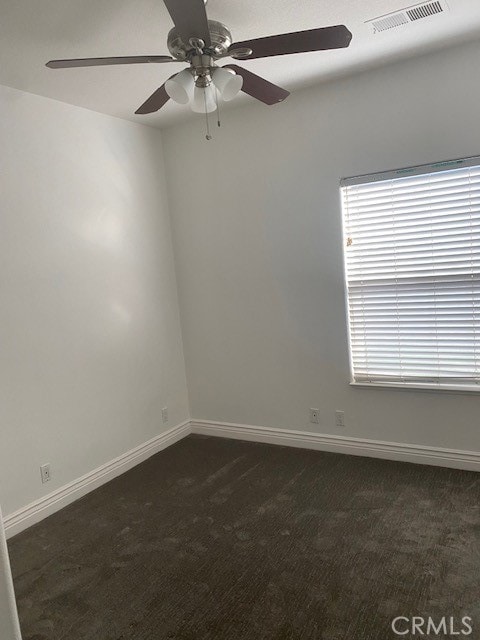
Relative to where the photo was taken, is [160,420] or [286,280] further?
[160,420]

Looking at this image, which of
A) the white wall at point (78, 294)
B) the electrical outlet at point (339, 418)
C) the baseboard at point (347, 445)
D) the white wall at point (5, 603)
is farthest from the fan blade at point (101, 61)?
the baseboard at point (347, 445)

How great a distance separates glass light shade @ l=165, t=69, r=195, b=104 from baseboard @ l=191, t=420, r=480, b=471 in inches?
107

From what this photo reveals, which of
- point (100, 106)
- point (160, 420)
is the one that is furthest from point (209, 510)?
point (100, 106)

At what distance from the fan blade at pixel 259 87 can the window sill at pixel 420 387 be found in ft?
6.88

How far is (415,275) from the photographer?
11.1ft

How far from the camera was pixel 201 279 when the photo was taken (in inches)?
170

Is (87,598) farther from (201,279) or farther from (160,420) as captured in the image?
(201,279)

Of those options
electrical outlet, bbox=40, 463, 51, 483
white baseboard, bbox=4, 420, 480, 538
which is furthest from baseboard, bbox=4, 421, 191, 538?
electrical outlet, bbox=40, 463, 51, 483

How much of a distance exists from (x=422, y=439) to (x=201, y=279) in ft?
7.23

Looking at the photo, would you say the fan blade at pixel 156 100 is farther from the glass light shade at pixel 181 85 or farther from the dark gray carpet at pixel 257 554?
the dark gray carpet at pixel 257 554

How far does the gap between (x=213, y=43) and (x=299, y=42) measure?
40 centimetres

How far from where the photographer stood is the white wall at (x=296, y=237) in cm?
325

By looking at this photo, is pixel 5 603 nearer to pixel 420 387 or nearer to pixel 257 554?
pixel 257 554

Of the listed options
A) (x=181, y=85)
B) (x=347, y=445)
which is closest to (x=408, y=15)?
(x=181, y=85)
